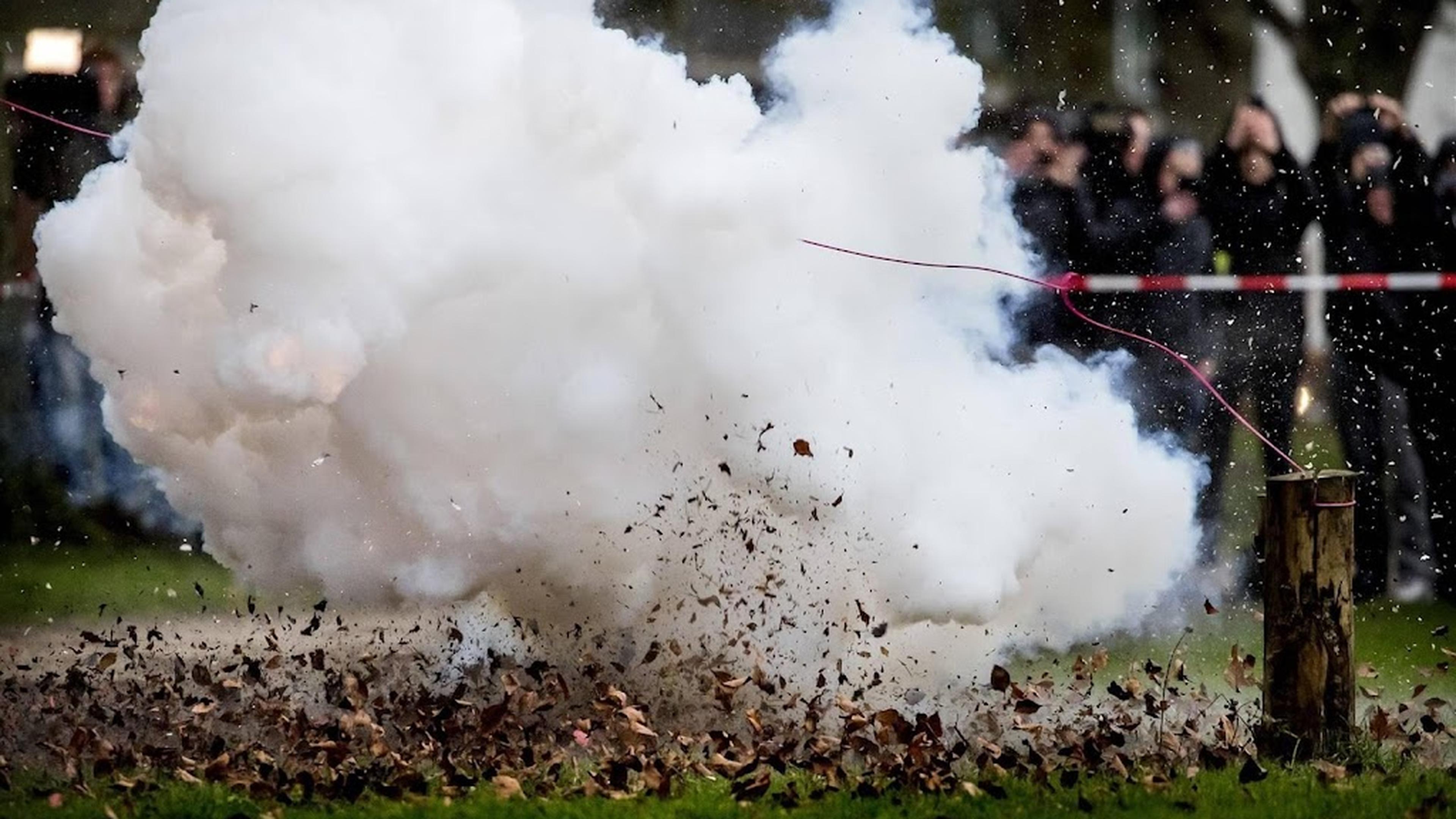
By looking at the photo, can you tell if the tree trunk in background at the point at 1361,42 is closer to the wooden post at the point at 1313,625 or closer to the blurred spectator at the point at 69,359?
the wooden post at the point at 1313,625

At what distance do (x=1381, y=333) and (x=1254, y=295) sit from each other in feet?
1.96

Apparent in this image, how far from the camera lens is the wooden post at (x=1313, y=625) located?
598cm

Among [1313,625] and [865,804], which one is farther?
[1313,625]

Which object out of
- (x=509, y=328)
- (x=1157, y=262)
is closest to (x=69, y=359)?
(x=509, y=328)

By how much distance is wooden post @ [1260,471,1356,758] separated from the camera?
5.98 metres

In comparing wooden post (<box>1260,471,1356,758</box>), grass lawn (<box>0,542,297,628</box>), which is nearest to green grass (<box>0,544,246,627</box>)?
grass lawn (<box>0,542,297,628</box>)

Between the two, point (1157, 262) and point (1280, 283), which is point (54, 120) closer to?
point (1157, 262)

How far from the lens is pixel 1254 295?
906 centimetres

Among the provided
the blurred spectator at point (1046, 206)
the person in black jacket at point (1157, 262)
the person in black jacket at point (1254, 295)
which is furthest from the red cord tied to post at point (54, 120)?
the person in black jacket at point (1254, 295)

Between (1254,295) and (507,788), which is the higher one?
(1254,295)

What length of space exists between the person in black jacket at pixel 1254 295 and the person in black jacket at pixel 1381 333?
158mm

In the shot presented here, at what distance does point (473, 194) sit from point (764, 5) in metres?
1.54

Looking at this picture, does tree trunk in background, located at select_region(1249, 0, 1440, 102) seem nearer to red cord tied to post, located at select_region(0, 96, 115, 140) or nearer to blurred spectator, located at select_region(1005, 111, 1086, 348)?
blurred spectator, located at select_region(1005, 111, 1086, 348)

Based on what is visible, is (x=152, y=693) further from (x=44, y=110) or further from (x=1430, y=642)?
(x=1430, y=642)
